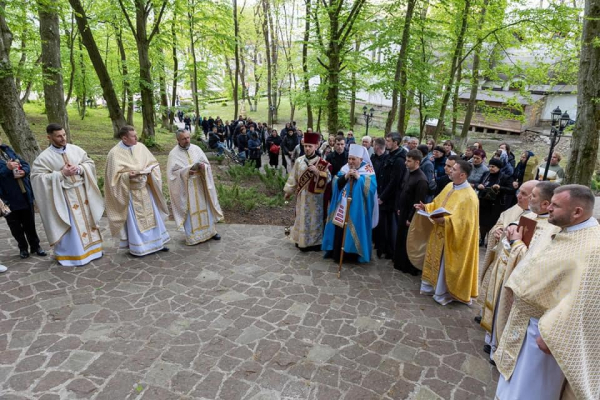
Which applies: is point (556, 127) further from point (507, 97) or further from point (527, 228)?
point (507, 97)

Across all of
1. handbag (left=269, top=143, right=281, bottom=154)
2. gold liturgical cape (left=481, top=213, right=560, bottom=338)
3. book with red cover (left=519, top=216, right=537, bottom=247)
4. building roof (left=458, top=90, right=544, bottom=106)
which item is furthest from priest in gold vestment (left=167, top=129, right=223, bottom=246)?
building roof (left=458, top=90, right=544, bottom=106)

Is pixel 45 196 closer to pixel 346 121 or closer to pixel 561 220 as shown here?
pixel 561 220

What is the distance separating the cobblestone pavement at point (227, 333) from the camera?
3.54m

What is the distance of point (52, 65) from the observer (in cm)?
1003

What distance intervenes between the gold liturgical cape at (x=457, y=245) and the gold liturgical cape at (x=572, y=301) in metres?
2.07

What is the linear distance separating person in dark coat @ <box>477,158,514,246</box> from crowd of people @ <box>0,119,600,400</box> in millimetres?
22

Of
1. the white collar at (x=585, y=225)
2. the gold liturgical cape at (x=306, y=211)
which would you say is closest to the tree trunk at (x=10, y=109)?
the gold liturgical cape at (x=306, y=211)

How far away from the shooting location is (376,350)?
4105mm

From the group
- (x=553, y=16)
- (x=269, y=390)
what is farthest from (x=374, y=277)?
(x=553, y=16)

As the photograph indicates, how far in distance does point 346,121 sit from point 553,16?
8.13 meters

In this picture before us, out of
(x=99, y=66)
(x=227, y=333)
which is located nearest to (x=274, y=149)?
(x=99, y=66)

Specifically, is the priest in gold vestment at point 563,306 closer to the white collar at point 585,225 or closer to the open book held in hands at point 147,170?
the white collar at point 585,225

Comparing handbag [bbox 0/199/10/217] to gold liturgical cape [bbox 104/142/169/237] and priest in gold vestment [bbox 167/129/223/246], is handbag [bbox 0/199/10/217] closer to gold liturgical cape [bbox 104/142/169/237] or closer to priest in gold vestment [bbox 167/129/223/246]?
gold liturgical cape [bbox 104/142/169/237]

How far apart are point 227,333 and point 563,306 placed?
11.2 ft
